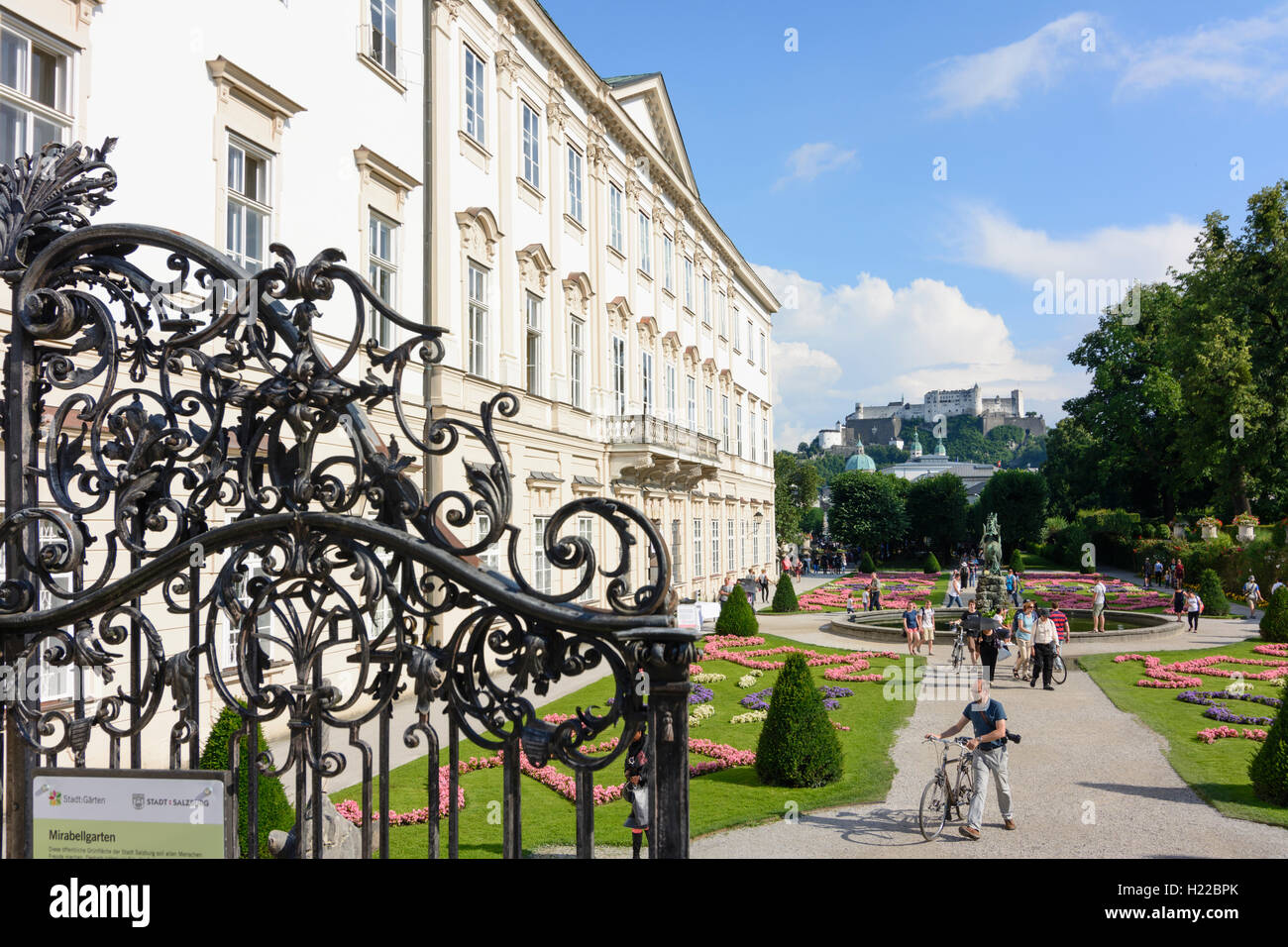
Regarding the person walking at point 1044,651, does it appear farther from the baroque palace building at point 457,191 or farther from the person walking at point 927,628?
the baroque palace building at point 457,191

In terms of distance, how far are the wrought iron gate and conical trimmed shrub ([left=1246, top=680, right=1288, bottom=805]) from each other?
10444mm

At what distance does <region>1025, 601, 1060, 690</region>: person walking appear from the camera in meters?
18.8

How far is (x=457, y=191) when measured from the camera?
18.0m

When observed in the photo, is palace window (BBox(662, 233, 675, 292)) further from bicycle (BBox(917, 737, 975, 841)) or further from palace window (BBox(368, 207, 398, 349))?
bicycle (BBox(917, 737, 975, 841))

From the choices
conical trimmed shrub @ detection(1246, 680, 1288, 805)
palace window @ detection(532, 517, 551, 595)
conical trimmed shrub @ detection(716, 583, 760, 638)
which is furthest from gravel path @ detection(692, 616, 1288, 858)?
conical trimmed shrub @ detection(716, 583, 760, 638)

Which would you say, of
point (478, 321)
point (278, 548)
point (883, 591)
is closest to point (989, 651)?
point (478, 321)

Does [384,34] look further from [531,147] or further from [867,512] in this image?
[867,512]

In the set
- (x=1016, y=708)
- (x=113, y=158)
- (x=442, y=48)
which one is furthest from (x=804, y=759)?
(x=442, y=48)

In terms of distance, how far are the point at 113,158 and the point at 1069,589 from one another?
41268mm

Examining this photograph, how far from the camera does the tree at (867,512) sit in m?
69.1

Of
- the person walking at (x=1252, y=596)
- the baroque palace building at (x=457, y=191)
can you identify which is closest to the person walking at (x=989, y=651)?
the baroque palace building at (x=457, y=191)

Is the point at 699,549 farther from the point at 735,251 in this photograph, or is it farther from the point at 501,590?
the point at 501,590

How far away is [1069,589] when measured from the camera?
41500mm

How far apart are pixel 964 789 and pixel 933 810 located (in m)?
0.58
